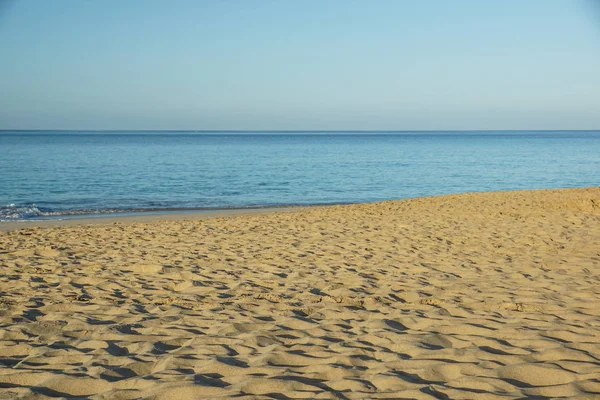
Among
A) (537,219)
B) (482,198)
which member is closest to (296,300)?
(537,219)

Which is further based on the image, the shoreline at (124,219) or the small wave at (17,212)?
the small wave at (17,212)

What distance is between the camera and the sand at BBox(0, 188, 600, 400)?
329 cm

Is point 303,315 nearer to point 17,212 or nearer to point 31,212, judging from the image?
point 31,212

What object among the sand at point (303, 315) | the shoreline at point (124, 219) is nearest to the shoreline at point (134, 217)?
the shoreline at point (124, 219)

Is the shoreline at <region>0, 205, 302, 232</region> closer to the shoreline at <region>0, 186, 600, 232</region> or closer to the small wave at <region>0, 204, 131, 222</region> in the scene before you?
the shoreline at <region>0, 186, 600, 232</region>

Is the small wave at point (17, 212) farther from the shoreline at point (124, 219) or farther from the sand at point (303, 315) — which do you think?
the sand at point (303, 315)

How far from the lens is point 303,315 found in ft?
15.9

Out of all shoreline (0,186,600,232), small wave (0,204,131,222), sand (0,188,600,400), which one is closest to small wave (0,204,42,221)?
small wave (0,204,131,222)

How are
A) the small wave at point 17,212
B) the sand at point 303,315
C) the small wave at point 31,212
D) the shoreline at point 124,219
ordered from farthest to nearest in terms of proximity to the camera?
the small wave at point 31,212
the small wave at point 17,212
the shoreline at point 124,219
the sand at point 303,315

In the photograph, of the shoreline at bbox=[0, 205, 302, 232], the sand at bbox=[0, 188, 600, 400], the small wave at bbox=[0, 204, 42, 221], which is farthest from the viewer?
the small wave at bbox=[0, 204, 42, 221]

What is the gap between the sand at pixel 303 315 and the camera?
130 inches

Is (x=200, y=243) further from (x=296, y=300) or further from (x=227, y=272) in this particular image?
(x=296, y=300)

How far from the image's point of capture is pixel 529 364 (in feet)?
11.6

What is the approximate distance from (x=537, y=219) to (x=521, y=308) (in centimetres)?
703
